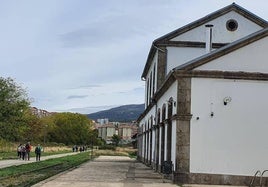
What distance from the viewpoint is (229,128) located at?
19.2 meters

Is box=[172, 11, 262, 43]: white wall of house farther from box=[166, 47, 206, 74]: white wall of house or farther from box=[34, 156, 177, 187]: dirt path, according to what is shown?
box=[34, 156, 177, 187]: dirt path

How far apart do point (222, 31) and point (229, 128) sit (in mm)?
11265

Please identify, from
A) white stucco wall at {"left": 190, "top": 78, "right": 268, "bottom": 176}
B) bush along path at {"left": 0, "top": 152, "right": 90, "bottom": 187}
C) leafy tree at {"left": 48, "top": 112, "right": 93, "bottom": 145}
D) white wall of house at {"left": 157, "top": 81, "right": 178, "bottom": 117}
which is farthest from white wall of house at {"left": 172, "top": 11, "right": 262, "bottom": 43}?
leafy tree at {"left": 48, "top": 112, "right": 93, "bottom": 145}

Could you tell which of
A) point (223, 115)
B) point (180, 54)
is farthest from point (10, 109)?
point (223, 115)

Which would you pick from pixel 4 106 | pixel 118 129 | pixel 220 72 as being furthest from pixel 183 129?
pixel 118 129

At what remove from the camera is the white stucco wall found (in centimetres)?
1906

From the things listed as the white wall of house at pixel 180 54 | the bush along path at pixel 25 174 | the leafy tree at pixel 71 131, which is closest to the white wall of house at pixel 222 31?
the white wall of house at pixel 180 54

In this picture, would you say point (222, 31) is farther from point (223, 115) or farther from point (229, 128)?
point (229, 128)

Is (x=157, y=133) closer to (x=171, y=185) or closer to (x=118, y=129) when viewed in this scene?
(x=171, y=185)

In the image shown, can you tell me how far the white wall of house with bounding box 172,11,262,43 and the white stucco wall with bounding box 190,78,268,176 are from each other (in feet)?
32.8

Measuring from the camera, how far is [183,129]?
19.2 m

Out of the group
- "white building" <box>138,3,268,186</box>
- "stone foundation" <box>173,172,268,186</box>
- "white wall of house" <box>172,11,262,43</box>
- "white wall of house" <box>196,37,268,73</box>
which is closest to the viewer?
"stone foundation" <box>173,172,268,186</box>

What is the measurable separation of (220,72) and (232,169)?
12.0 ft

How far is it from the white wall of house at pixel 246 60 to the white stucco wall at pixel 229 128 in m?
0.51
